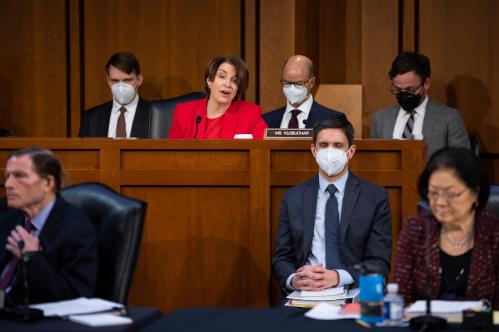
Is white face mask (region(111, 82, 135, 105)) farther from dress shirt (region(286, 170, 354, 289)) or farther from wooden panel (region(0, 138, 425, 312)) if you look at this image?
dress shirt (region(286, 170, 354, 289))

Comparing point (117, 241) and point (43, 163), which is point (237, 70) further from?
point (117, 241)

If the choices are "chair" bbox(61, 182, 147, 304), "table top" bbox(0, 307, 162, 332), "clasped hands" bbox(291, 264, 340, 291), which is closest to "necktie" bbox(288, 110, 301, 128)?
"clasped hands" bbox(291, 264, 340, 291)

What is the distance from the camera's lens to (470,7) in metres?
7.48

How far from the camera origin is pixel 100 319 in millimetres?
3023

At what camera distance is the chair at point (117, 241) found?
3.57m

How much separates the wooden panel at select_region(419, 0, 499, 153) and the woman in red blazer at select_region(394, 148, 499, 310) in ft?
13.0

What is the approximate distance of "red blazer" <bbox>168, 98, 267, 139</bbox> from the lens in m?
5.62

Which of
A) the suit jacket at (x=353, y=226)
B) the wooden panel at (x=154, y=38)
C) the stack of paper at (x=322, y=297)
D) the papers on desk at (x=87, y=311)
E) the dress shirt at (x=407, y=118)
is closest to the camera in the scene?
the papers on desk at (x=87, y=311)

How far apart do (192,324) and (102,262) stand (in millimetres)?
770

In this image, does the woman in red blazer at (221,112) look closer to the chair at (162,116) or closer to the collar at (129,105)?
the chair at (162,116)

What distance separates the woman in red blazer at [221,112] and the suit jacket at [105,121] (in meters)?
0.64

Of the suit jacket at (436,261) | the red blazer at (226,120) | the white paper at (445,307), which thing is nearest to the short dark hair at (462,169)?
the suit jacket at (436,261)

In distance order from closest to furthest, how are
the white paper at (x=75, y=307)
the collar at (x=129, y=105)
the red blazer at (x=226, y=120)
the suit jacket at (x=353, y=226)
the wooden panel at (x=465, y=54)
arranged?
the white paper at (x=75, y=307)
the suit jacket at (x=353, y=226)
the red blazer at (x=226, y=120)
the collar at (x=129, y=105)
the wooden panel at (x=465, y=54)

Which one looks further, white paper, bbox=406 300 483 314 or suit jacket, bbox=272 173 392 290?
suit jacket, bbox=272 173 392 290
